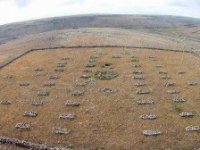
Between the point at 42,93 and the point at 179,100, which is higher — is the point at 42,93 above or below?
above

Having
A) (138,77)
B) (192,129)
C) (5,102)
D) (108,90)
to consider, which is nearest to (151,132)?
(192,129)

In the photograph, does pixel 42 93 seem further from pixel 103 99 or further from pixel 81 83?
pixel 103 99

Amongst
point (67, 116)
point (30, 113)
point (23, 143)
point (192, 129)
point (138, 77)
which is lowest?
point (192, 129)

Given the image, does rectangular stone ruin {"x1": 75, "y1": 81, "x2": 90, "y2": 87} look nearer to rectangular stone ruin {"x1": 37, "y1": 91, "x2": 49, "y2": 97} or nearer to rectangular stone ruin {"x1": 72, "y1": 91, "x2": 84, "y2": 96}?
rectangular stone ruin {"x1": 72, "y1": 91, "x2": 84, "y2": 96}

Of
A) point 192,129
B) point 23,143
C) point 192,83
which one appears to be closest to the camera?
point 23,143

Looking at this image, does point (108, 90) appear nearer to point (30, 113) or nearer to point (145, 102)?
point (145, 102)

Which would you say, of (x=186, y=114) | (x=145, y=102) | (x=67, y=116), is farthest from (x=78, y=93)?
(x=186, y=114)

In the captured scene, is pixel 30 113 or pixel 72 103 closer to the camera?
pixel 30 113

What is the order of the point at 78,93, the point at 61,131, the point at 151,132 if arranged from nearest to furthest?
the point at 151,132, the point at 61,131, the point at 78,93

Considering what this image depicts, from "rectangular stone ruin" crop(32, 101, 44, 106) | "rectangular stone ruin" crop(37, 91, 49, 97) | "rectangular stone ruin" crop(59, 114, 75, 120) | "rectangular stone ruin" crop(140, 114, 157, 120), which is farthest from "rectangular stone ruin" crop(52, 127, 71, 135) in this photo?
"rectangular stone ruin" crop(37, 91, 49, 97)
